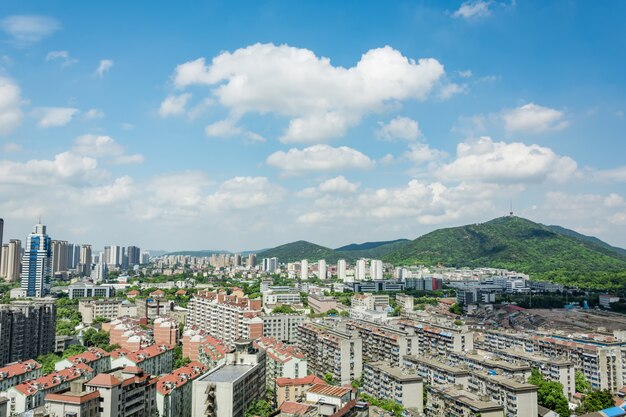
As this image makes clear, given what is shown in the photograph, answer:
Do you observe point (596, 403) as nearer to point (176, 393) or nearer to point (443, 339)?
point (443, 339)

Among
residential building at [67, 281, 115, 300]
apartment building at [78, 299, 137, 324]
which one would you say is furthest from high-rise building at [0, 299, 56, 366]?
residential building at [67, 281, 115, 300]

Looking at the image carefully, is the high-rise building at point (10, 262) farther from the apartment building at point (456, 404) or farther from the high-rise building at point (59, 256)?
the apartment building at point (456, 404)

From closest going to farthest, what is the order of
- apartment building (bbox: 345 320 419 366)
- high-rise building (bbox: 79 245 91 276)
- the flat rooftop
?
the flat rooftop → apartment building (bbox: 345 320 419 366) → high-rise building (bbox: 79 245 91 276)

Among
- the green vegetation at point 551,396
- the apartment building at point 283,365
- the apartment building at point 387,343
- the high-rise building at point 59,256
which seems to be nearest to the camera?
the green vegetation at point 551,396

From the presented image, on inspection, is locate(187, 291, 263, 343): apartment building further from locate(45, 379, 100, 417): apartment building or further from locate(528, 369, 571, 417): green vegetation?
locate(528, 369, 571, 417): green vegetation

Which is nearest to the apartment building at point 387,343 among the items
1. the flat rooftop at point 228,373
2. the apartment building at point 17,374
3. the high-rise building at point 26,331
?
the flat rooftop at point 228,373

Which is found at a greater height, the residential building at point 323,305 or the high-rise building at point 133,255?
the high-rise building at point 133,255

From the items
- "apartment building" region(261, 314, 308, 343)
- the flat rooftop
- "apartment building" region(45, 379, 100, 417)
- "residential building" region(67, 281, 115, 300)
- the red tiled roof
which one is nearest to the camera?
"apartment building" region(45, 379, 100, 417)
